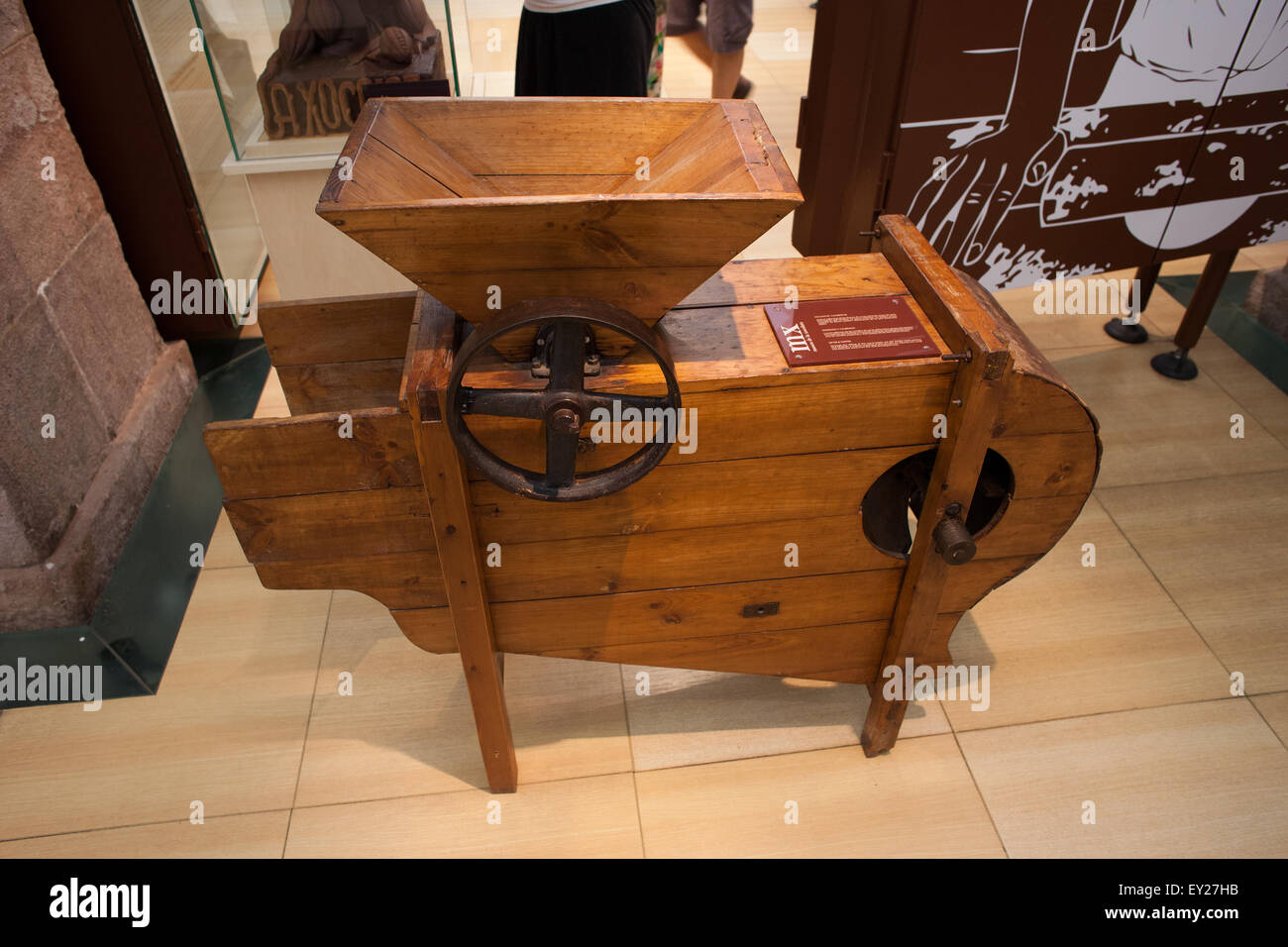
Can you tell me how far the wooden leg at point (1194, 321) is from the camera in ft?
11.4

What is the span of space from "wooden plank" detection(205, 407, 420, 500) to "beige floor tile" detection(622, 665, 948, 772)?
1034 millimetres

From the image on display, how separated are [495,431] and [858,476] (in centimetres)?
71

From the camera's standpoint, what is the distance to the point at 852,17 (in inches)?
96.3

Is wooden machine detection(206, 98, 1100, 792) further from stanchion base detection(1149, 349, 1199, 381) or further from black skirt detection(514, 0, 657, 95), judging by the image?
stanchion base detection(1149, 349, 1199, 381)

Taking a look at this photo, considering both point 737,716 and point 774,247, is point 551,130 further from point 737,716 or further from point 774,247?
point 774,247

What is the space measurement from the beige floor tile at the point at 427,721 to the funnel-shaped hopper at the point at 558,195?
3.97 ft

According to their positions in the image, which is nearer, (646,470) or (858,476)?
(646,470)

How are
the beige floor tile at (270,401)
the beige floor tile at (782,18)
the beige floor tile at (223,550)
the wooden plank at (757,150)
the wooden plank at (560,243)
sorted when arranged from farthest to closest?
the beige floor tile at (782,18) → the beige floor tile at (270,401) → the beige floor tile at (223,550) → the wooden plank at (757,150) → the wooden plank at (560,243)

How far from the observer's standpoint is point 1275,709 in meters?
2.46

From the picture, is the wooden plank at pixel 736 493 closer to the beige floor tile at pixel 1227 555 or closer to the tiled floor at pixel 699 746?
the tiled floor at pixel 699 746

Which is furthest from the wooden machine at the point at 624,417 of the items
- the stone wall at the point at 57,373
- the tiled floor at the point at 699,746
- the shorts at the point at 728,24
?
the shorts at the point at 728,24

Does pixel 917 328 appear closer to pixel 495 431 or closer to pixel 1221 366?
pixel 495 431

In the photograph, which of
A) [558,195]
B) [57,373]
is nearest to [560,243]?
[558,195]
